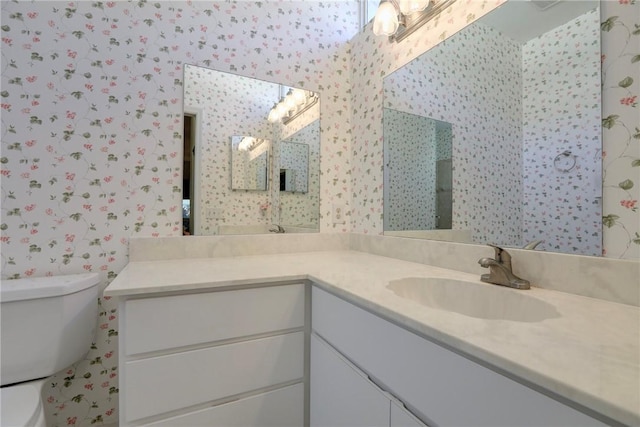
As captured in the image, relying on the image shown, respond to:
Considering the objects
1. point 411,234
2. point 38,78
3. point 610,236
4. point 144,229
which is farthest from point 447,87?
point 38,78

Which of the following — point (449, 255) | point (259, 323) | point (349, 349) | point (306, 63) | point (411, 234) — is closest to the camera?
point (349, 349)

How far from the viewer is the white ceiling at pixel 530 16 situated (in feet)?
2.94

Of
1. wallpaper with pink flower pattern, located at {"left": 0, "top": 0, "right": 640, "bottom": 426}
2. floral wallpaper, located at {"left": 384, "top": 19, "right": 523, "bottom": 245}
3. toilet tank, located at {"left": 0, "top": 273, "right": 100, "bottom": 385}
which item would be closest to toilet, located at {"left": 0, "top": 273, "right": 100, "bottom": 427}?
toilet tank, located at {"left": 0, "top": 273, "right": 100, "bottom": 385}

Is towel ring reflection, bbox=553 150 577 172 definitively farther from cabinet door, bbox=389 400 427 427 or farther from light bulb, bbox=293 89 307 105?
light bulb, bbox=293 89 307 105

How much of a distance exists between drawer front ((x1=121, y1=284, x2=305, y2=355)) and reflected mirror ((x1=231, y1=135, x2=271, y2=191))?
746mm

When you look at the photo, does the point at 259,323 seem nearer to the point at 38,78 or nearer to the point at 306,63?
the point at 38,78

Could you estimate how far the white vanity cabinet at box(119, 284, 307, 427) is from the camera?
90 cm

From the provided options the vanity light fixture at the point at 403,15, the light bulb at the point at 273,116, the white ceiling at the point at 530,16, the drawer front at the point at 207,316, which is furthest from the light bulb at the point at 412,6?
the drawer front at the point at 207,316

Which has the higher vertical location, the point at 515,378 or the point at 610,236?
the point at 610,236

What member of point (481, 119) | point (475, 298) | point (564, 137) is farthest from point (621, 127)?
point (475, 298)

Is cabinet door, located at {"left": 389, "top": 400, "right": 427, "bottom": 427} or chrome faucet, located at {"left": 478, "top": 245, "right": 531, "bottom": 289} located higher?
chrome faucet, located at {"left": 478, "top": 245, "right": 531, "bottom": 289}

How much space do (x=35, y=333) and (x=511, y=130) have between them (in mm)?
1854

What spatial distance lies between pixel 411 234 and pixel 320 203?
595 millimetres

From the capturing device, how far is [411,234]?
149 centimetres
